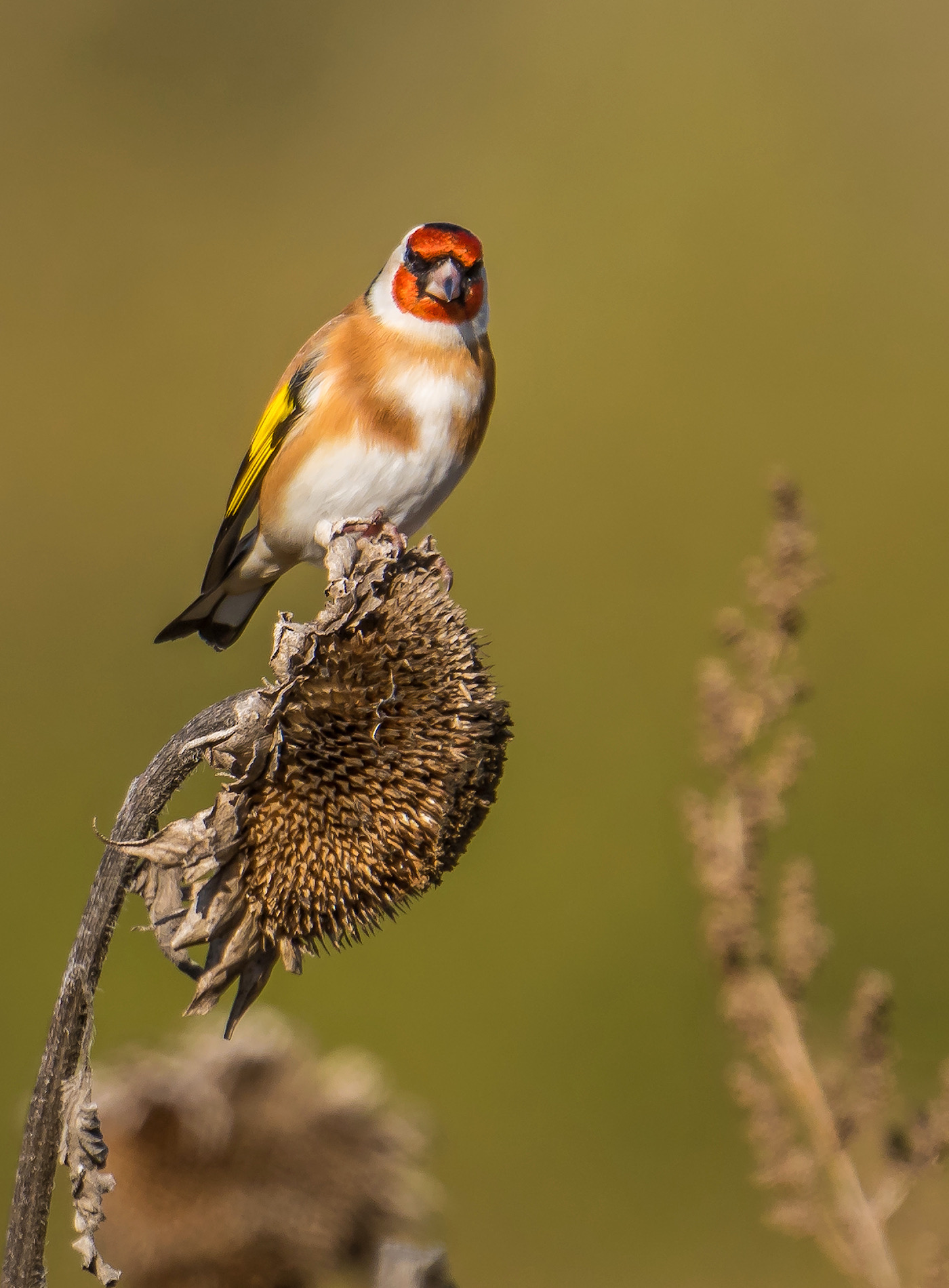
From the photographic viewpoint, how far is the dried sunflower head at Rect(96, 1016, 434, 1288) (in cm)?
279

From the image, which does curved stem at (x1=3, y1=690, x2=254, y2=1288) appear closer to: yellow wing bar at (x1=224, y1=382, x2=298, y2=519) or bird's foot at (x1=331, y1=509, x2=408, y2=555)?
bird's foot at (x1=331, y1=509, x2=408, y2=555)

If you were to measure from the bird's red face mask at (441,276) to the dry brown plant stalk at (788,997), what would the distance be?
1.18 m

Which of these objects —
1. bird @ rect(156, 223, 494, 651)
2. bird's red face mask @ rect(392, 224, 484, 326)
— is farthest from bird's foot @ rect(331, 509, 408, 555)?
bird's red face mask @ rect(392, 224, 484, 326)

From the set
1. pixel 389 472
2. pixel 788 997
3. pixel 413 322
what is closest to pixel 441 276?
pixel 413 322

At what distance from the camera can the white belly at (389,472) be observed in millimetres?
3340

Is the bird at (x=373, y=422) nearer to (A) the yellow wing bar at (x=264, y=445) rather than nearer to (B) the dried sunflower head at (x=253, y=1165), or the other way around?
(A) the yellow wing bar at (x=264, y=445)

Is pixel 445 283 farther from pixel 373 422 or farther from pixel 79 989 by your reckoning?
pixel 79 989

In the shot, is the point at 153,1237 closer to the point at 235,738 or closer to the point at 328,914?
the point at 328,914

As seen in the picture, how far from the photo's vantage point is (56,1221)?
4.30 meters

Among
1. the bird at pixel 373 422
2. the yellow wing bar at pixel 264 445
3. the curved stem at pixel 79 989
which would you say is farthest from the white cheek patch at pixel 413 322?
the curved stem at pixel 79 989

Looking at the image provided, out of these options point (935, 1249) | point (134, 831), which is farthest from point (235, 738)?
point (935, 1249)

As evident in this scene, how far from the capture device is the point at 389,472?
334 cm

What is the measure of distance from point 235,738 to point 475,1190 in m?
4.61

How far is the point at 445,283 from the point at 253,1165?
222 centimetres
